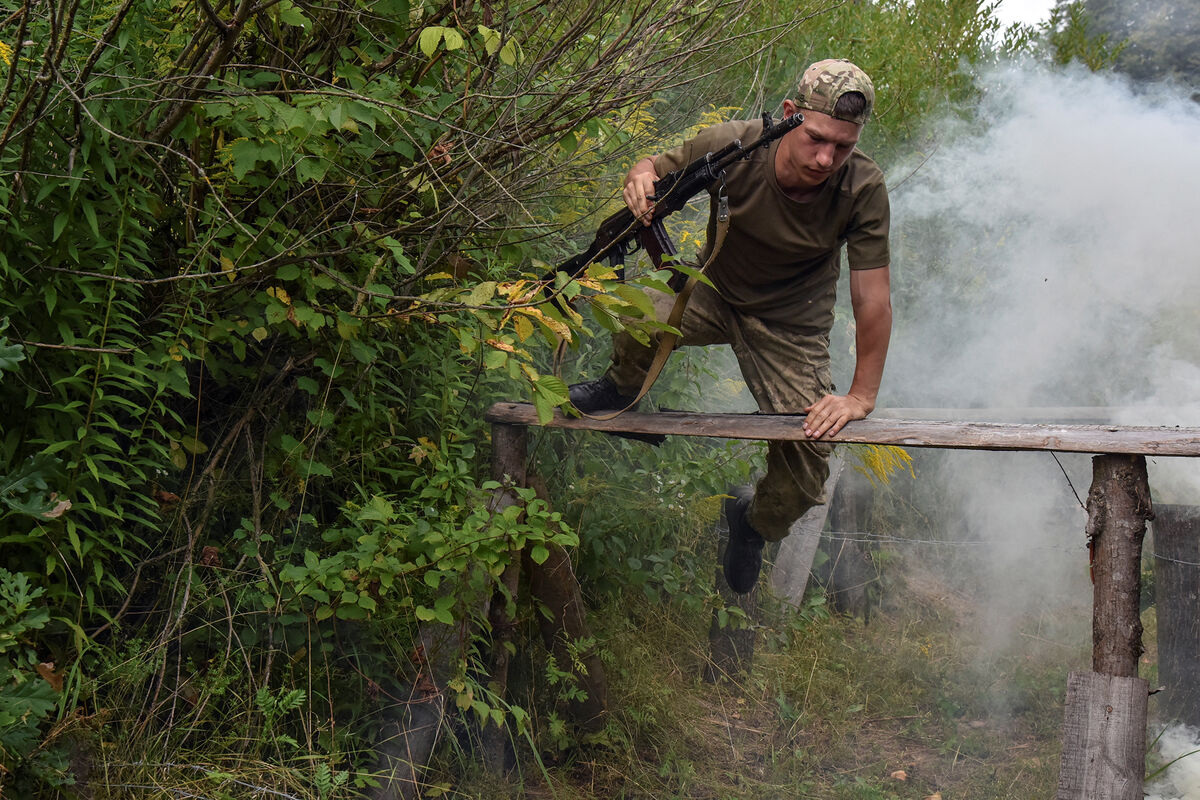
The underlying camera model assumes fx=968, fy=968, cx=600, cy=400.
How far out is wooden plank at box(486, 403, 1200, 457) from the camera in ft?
8.46

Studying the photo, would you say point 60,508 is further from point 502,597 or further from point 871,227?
point 871,227

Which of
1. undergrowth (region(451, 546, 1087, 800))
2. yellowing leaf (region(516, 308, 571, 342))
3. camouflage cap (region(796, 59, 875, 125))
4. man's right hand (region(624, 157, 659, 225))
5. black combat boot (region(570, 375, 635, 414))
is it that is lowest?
undergrowth (region(451, 546, 1087, 800))

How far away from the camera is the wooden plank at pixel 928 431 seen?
2578mm

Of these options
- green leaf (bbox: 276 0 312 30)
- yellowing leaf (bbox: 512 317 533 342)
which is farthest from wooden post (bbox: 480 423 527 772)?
green leaf (bbox: 276 0 312 30)

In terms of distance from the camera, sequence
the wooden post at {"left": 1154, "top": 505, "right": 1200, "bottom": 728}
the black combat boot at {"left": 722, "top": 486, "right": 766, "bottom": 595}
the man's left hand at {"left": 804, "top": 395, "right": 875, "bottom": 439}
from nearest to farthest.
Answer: the man's left hand at {"left": 804, "top": 395, "right": 875, "bottom": 439} → the black combat boot at {"left": 722, "top": 486, "right": 766, "bottom": 595} → the wooden post at {"left": 1154, "top": 505, "right": 1200, "bottom": 728}

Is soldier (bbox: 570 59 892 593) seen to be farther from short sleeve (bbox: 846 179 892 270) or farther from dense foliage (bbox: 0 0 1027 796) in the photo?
dense foliage (bbox: 0 0 1027 796)

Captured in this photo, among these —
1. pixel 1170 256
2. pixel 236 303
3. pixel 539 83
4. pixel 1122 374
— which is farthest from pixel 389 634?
pixel 1170 256

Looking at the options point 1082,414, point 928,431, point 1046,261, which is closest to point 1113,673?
point 928,431

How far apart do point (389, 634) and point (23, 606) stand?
1240 millimetres

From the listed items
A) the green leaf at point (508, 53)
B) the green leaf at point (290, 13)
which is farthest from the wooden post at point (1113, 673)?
the green leaf at point (290, 13)

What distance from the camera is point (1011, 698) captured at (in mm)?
5195

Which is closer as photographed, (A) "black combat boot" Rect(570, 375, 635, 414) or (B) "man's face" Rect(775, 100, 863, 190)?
(B) "man's face" Rect(775, 100, 863, 190)

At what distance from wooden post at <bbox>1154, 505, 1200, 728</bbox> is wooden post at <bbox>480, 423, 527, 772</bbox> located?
3.20 metres

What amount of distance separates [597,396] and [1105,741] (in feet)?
7.13
